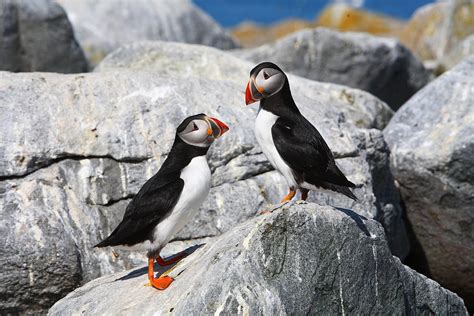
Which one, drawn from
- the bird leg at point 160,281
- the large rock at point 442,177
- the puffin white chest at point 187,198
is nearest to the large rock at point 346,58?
the large rock at point 442,177

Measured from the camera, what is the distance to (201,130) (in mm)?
6051

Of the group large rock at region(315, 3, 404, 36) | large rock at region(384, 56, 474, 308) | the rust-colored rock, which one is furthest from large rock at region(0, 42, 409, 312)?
the rust-colored rock

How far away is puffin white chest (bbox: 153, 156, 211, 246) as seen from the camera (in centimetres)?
587

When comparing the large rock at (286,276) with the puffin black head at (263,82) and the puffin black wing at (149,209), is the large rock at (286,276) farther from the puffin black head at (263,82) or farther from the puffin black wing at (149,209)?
the puffin black head at (263,82)

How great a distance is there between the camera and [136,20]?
57.9 feet

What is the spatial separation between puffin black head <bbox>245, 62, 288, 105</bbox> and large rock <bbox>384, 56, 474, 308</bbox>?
129 inches

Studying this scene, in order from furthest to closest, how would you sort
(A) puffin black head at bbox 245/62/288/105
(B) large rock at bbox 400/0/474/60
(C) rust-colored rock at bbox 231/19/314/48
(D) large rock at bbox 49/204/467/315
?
(C) rust-colored rock at bbox 231/19/314/48, (B) large rock at bbox 400/0/474/60, (A) puffin black head at bbox 245/62/288/105, (D) large rock at bbox 49/204/467/315

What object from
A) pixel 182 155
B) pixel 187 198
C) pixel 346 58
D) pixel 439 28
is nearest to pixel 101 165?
pixel 182 155

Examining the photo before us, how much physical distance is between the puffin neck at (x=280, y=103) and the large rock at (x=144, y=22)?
11039 mm

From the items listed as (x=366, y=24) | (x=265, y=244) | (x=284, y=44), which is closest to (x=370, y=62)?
(x=284, y=44)

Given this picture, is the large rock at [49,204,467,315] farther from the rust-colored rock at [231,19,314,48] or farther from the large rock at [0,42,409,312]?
the rust-colored rock at [231,19,314,48]

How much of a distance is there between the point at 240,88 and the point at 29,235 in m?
2.98

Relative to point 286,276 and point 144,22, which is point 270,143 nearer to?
point 286,276

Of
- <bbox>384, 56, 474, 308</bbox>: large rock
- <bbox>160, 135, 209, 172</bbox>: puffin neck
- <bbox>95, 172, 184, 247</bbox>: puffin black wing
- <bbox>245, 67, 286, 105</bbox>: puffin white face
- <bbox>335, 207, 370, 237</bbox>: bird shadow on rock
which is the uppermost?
<bbox>245, 67, 286, 105</bbox>: puffin white face
